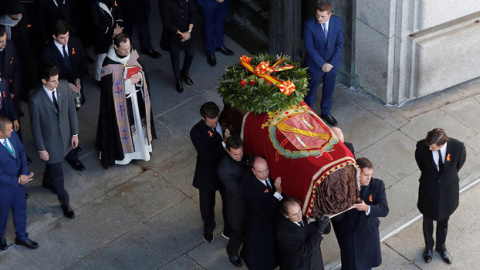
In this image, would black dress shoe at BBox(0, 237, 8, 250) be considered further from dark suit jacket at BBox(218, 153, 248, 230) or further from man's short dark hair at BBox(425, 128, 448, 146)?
man's short dark hair at BBox(425, 128, 448, 146)

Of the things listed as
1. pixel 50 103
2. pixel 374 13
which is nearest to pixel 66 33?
pixel 50 103

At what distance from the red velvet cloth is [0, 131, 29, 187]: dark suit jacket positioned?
7.72ft

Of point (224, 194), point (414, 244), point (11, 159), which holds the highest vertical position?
point (11, 159)

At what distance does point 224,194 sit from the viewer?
965 centimetres

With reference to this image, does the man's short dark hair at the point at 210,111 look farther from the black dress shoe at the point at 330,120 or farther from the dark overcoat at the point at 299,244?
the black dress shoe at the point at 330,120

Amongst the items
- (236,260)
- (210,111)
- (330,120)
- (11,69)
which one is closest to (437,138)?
(210,111)

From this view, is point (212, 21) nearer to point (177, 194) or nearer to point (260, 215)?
point (177, 194)

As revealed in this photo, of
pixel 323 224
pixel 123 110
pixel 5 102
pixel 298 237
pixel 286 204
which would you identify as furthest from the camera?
pixel 123 110

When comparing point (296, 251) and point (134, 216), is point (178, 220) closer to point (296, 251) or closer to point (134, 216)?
point (134, 216)

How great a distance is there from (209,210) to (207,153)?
0.73m

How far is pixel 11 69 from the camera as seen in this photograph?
10.8 m

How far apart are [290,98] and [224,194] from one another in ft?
4.05

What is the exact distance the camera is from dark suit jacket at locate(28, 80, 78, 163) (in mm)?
9969

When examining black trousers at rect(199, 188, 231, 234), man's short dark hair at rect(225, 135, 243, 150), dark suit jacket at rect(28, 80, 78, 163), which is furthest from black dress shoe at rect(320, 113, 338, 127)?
dark suit jacket at rect(28, 80, 78, 163)
